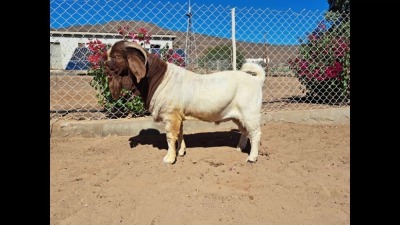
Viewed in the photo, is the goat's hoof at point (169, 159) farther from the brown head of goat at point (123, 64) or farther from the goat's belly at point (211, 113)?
the brown head of goat at point (123, 64)

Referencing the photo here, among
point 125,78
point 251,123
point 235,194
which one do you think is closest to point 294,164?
point 251,123

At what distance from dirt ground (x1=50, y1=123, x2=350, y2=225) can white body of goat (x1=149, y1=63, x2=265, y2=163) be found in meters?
0.42

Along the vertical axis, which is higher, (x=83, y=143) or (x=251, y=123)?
(x=251, y=123)

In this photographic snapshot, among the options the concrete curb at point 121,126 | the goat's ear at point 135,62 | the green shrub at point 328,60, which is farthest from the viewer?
the green shrub at point 328,60

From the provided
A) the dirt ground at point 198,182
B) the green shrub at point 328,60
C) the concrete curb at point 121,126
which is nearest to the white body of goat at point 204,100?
the dirt ground at point 198,182

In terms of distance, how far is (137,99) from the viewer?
517 cm

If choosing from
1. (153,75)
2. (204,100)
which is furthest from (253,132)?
(153,75)

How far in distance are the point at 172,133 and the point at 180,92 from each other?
475mm

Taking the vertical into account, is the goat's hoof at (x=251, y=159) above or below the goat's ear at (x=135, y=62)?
below

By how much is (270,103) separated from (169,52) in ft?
8.18

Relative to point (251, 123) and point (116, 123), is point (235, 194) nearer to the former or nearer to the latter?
point (251, 123)

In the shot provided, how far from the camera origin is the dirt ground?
2641mm

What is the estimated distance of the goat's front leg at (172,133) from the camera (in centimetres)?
376
